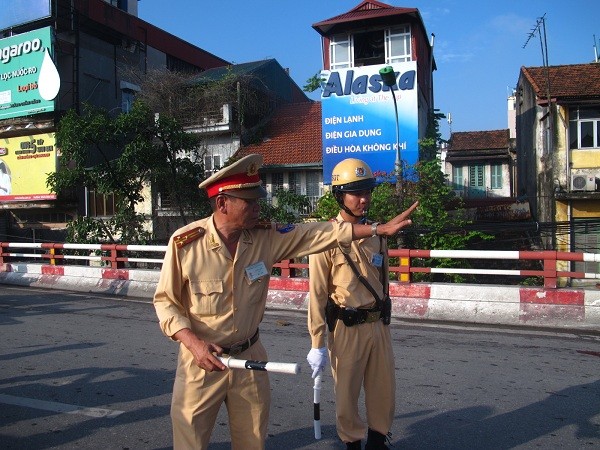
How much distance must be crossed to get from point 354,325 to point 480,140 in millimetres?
32513

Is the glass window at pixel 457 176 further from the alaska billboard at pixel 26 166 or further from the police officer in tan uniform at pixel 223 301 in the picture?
the police officer in tan uniform at pixel 223 301

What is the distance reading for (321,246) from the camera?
2.93 m

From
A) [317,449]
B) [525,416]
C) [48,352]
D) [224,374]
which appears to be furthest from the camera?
[48,352]

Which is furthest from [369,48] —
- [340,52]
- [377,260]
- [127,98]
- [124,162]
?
[377,260]

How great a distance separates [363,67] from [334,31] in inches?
88.8

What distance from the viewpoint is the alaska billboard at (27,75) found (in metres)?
24.7

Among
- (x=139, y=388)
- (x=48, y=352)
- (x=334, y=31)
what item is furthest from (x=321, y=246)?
(x=334, y=31)

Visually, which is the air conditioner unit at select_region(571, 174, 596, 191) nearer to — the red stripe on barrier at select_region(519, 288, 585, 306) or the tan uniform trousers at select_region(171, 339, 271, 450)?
the red stripe on barrier at select_region(519, 288, 585, 306)

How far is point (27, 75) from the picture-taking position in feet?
84.5

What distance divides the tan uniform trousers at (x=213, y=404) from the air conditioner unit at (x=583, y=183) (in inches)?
740

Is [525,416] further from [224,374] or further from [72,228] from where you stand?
[72,228]

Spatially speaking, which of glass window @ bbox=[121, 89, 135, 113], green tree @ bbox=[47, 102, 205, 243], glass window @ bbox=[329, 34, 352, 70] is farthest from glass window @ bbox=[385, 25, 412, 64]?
glass window @ bbox=[121, 89, 135, 113]

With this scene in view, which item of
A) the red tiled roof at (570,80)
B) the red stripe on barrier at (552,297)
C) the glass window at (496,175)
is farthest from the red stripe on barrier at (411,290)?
the glass window at (496,175)

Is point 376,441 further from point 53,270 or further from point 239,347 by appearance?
point 53,270
